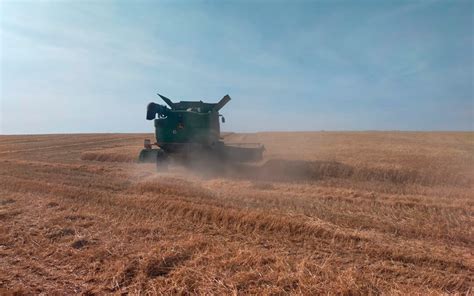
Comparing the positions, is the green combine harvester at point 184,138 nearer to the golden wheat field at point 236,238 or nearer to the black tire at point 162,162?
the black tire at point 162,162

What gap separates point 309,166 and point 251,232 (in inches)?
301

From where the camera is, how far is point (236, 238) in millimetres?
5270

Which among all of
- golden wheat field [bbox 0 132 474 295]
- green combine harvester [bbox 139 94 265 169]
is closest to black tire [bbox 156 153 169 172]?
green combine harvester [bbox 139 94 265 169]

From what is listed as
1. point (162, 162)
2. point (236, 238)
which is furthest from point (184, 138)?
point (236, 238)

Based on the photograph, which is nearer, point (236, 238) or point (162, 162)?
point (236, 238)

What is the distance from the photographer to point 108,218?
Result: 20.5ft

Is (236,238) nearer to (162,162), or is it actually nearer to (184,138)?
(184,138)

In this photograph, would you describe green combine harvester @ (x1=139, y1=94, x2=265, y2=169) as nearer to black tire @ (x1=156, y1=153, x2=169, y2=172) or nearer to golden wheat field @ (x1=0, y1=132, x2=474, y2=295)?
black tire @ (x1=156, y1=153, x2=169, y2=172)

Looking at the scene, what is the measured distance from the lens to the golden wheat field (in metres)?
3.81

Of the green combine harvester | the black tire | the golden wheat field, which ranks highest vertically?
the green combine harvester

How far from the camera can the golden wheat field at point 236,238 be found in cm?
381

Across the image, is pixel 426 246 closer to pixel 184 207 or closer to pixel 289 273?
pixel 289 273

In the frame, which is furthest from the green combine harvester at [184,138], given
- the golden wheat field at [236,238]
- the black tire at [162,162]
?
the golden wheat field at [236,238]

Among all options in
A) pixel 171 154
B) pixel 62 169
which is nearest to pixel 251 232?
pixel 171 154
